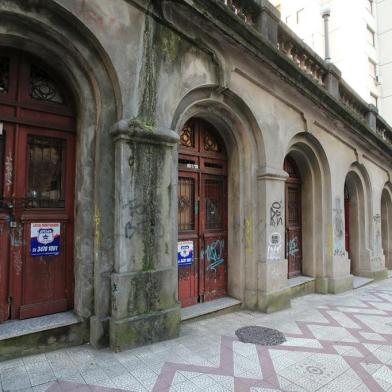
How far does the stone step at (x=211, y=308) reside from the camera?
5223mm

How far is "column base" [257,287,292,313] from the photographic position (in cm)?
585

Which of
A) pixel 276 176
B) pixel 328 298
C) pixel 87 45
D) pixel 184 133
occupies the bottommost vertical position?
pixel 328 298

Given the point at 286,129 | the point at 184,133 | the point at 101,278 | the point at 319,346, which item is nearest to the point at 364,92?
the point at 286,129

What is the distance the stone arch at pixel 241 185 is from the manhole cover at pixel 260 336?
112cm

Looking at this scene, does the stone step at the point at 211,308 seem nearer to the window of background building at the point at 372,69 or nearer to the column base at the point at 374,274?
the column base at the point at 374,274

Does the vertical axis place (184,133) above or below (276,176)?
above

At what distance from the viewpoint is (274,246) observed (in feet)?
20.4

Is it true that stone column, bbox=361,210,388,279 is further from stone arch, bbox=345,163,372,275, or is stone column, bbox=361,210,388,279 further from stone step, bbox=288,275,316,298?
stone step, bbox=288,275,316,298

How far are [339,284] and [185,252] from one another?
466cm

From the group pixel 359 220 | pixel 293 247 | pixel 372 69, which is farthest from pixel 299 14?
pixel 293 247

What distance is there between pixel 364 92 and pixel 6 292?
23156 millimetres

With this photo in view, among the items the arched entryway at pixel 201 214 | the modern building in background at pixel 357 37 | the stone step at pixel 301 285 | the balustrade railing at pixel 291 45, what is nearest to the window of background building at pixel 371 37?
the modern building in background at pixel 357 37

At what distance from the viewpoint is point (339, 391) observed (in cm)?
324

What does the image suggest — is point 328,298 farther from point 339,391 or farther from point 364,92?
point 364,92
